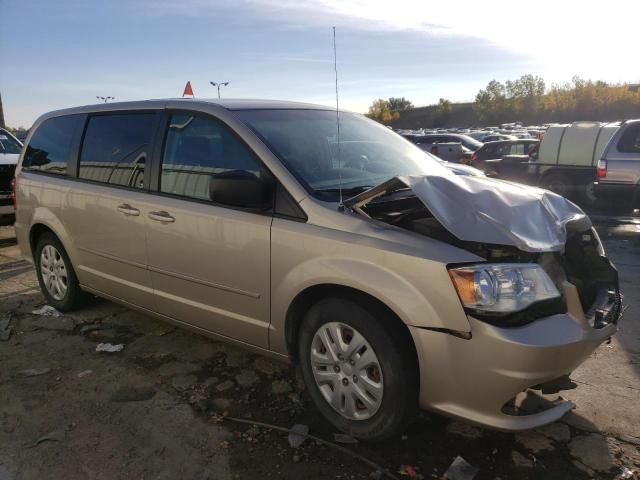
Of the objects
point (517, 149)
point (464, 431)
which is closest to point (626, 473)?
point (464, 431)

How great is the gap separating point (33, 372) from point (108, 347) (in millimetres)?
529

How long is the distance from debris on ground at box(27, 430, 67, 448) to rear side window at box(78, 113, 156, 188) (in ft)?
5.40

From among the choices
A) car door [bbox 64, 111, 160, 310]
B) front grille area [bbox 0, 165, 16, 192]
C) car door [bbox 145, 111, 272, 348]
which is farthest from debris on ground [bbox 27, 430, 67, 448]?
front grille area [bbox 0, 165, 16, 192]

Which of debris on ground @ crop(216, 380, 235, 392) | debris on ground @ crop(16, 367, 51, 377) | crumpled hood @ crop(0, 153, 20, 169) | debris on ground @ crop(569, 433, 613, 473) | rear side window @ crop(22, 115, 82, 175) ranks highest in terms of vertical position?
rear side window @ crop(22, 115, 82, 175)

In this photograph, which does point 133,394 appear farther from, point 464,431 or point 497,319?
point 497,319

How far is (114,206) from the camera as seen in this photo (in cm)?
389

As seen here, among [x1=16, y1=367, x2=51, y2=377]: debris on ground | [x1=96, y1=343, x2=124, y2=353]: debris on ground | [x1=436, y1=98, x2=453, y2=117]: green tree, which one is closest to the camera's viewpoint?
[x1=16, y1=367, x2=51, y2=377]: debris on ground

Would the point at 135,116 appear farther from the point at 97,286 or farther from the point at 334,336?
the point at 334,336

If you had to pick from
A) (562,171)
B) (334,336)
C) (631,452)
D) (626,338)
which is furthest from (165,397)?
(562,171)

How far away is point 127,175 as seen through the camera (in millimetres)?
3877

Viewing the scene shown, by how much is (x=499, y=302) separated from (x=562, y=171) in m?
10.3

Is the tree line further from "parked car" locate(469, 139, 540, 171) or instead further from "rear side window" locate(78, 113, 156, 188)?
"rear side window" locate(78, 113, 156, 188)

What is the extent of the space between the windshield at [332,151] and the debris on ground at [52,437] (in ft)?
6.12

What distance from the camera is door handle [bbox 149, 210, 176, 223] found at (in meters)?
3.45
